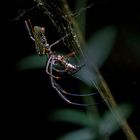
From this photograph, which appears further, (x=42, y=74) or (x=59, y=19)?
(x=42, y=74)

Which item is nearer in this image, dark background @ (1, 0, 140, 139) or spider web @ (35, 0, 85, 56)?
spider web @ (35, 0, 85, 56)

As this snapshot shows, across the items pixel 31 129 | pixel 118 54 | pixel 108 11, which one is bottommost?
pixel 31 129

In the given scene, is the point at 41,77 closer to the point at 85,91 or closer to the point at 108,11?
the point at 108,11

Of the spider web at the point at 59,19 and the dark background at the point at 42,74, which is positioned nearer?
the spider web at the point at 59,19

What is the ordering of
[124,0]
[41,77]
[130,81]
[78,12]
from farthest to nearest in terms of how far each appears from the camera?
[41,77] < [130,81] < [124,0] < [78,12]

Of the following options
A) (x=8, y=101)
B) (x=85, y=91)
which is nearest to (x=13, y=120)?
(x=8, y=101)

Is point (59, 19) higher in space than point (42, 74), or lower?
higher

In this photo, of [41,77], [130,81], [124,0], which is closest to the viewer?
[124,0]

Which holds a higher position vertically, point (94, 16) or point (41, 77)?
point (94, 16)
